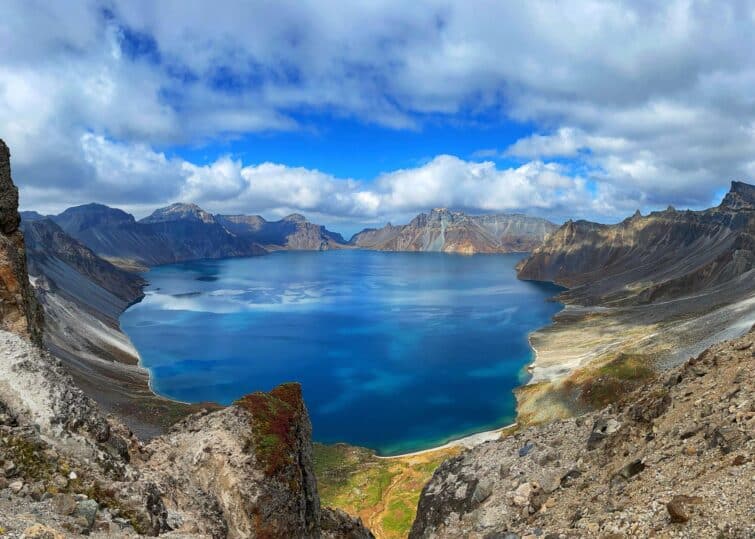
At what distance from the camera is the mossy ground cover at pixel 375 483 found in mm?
51594

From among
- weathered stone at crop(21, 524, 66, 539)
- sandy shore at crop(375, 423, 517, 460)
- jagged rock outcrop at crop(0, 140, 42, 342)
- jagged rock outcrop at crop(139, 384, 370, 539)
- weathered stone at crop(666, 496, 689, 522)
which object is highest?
jagged rock outcrop at crop(0, 140, 42, 342)

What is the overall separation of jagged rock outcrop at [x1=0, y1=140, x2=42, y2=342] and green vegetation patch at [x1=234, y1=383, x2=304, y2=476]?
37.4ft

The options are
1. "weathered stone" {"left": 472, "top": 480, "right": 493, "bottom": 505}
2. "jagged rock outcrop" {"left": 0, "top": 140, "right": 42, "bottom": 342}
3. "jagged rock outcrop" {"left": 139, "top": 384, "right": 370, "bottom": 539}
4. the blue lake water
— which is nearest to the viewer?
"jagged rock outcrop" {"left": 0, "top": 140, "right": 42, "bottom": 342}

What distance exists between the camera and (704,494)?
16.2 metres

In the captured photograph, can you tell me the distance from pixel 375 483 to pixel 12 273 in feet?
157

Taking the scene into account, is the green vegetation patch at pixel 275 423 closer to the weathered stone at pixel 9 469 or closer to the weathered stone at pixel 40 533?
the weathered stone at pixel 9 469

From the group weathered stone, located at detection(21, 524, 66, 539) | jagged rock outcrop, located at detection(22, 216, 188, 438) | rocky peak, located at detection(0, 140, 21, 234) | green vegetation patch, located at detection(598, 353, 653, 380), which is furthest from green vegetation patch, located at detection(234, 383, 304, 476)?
green vegetation patch, located at detection(598, 353, 653, 380)

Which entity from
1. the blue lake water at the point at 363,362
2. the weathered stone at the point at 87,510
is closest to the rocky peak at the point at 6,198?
the weathered stone at the point at 87,510

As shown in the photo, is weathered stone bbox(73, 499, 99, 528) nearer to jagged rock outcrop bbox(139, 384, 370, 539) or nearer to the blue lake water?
jagged rock outcrop bbox(139, 384, 370, 539)

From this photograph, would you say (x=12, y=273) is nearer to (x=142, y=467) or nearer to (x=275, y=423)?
(x=142, y=467)

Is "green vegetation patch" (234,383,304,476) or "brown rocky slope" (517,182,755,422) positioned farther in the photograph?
"brown rocky slope" (517,182,755,422)

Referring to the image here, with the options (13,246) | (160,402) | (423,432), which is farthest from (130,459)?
(160,402)

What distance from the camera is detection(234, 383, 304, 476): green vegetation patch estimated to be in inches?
1027

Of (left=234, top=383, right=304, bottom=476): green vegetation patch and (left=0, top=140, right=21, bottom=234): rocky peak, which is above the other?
(left=0, top=140, right=21, bottom=234): rocky peak
